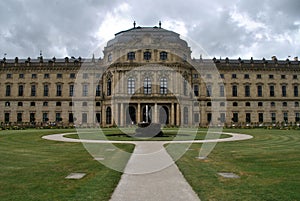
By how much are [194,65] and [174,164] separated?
54.8 meters

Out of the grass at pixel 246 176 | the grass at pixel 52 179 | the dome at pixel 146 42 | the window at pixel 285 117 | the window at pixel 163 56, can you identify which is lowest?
the grass at pixel 246 176

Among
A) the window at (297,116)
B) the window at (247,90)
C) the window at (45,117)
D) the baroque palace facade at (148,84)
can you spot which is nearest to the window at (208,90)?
the baroque palace facade at (148,84)

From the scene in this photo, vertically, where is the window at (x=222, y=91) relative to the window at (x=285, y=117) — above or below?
above

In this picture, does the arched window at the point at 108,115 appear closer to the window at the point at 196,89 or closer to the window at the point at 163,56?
the window at the point at 163,56

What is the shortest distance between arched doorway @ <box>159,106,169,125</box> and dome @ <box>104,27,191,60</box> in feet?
39.4

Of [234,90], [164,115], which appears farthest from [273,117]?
[164,115]

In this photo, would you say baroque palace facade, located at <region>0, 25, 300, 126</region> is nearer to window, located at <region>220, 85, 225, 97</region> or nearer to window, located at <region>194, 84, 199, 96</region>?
window, located at <region>194, 84, 199, 96</region>

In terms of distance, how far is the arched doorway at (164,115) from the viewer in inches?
2275

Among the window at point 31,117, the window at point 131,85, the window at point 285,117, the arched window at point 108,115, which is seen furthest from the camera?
the window at point 285,117

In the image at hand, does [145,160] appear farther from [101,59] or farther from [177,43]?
[101,59]

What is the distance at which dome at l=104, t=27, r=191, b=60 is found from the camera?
58438mm

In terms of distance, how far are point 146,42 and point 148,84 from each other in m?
8.86

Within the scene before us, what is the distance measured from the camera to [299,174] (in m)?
10.3

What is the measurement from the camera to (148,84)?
58.0 m
